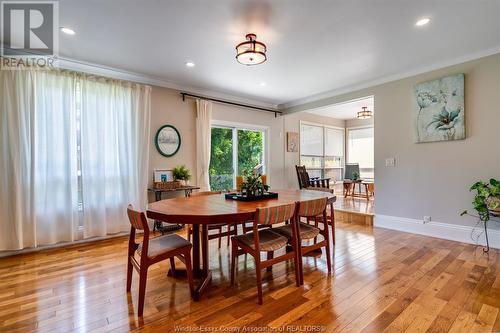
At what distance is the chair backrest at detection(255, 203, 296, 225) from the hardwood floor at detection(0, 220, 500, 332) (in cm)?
65

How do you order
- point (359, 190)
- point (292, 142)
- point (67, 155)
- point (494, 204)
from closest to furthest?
point (494, 204)
point (67, 155)
point (292, 142)
point (359, 190)

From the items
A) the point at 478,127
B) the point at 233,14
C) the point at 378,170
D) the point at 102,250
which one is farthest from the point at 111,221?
the point at 478,127

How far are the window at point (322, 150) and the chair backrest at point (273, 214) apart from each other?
494 centimetres

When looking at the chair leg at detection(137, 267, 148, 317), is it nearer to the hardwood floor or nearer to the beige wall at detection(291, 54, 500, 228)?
the hardwood floor

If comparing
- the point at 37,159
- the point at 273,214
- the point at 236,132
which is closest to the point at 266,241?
the point at 273,214

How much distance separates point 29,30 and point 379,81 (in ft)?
15.7

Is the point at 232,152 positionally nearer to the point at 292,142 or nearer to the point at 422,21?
the point at 292,142

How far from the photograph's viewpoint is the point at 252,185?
2535 millimetres

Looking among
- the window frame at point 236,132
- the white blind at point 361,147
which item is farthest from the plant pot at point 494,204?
the white blind at point 361,147

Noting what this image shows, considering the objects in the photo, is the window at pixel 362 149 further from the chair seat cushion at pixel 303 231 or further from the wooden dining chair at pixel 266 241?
the wooden dining chair at pixel 266 241

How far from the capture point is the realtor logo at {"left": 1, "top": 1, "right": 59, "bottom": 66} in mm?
2240

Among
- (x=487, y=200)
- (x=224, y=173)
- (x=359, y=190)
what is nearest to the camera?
(x=487, y=200)

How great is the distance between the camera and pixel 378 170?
13.9 ft

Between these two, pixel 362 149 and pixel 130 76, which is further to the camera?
pixel 362 149
